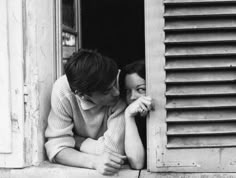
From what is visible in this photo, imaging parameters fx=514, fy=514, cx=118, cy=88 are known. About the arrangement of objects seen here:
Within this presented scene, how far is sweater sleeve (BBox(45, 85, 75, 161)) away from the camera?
261 cm

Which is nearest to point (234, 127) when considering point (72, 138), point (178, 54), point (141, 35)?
point (178, 54)

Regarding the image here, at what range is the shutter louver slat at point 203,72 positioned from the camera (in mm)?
2367

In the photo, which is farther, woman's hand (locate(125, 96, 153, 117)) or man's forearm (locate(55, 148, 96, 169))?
man's forearm (locate(55, 148, 96, 169))

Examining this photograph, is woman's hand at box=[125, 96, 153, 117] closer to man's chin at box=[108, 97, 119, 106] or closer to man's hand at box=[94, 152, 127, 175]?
man's chin at box=[108, 97, 119, 106]

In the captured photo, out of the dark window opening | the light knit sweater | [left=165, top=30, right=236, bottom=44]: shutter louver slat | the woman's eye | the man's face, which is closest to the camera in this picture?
[left=165, top=30, right=236, bottom=44]: shutter louver slat

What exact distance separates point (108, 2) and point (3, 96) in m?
2.64

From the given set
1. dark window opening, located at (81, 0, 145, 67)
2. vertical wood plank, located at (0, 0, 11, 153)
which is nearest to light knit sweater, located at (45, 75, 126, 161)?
vertical wood plank, located at (0, 0, 11, 153)

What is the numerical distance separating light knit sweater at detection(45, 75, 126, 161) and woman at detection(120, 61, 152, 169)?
2.6 inches

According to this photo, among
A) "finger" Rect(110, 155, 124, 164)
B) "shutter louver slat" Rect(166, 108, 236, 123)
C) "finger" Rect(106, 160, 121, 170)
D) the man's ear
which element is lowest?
"finger" Rect(106, 160, 121, 170)

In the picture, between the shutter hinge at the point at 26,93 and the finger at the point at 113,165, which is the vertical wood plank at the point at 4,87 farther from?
the finger at the point at 113,165

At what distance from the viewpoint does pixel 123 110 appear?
2.67m

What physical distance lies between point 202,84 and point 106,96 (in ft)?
1.54

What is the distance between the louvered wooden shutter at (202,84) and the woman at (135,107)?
13 cm

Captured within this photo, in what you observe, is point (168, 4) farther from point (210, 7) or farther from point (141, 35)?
point (141, 35)
